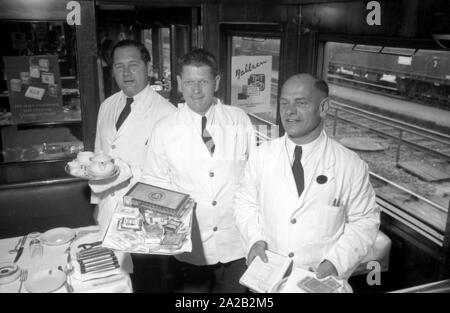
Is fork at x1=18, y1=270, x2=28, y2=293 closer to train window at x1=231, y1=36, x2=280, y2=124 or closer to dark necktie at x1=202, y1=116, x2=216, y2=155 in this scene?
dark necktie at x1=202, y1=116, x2=216, y2=155

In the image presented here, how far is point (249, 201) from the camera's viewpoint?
196cm

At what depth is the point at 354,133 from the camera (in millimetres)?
6203

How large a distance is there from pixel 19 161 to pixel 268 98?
204 centimetres

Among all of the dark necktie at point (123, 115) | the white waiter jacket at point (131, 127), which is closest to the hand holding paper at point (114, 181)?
the white waiter jacket at point (131, 127)

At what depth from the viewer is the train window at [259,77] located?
3.13m

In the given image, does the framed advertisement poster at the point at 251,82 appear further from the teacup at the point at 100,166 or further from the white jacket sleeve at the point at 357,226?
the white jacket sleeve at the point at 357,226

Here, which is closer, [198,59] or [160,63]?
[198,59]

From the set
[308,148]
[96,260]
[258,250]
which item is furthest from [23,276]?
[308,148]

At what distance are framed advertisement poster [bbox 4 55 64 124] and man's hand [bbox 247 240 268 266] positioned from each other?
1.97 meters

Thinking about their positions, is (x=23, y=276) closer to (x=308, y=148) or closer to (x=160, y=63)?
(x=308, y=148)

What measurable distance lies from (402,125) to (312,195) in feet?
14.5

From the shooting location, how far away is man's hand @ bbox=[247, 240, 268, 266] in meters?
1.64
